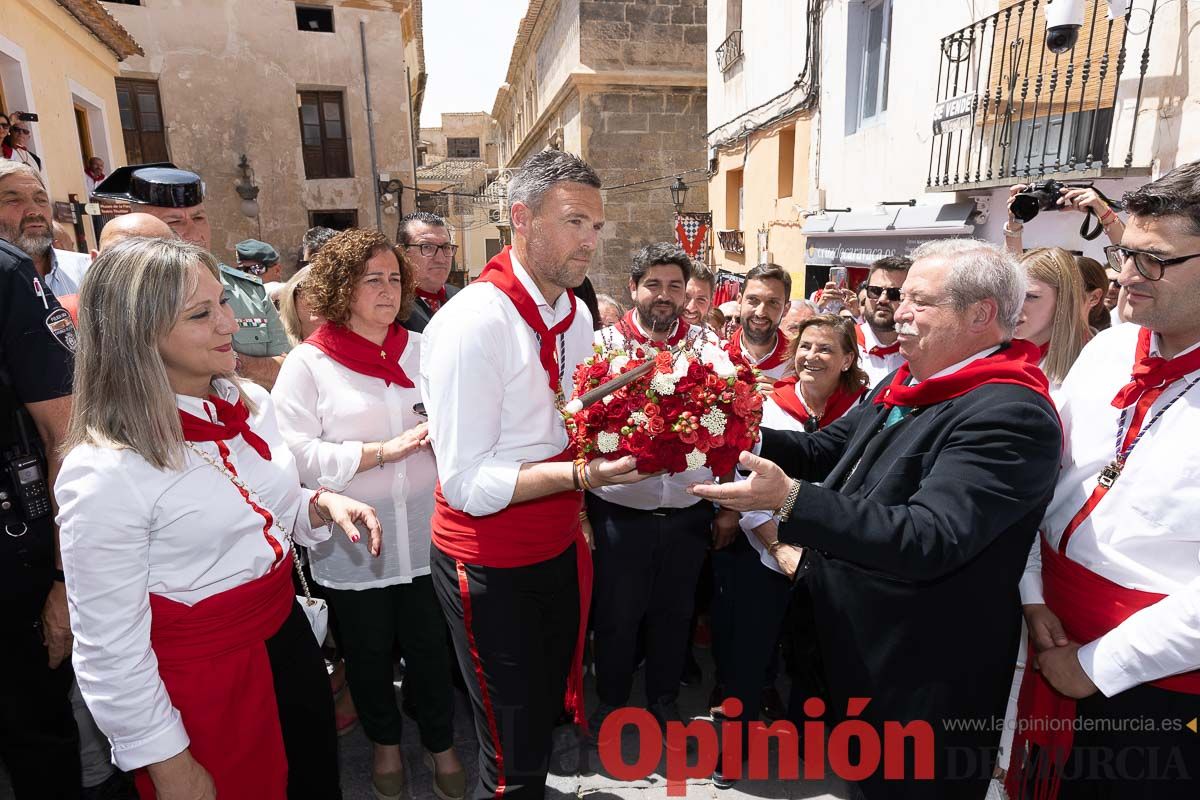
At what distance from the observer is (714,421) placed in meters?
1.99

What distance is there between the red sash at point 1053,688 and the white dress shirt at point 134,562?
243 cm

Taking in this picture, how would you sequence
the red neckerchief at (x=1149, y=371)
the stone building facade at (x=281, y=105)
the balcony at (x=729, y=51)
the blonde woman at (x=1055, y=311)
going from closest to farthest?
the red neckerchief at (x=1149, y=371) → the blonde woman at (x=1055, y=311) → the balcony at (x=729, y=51) → the stone building facade at (x=281, y=105)

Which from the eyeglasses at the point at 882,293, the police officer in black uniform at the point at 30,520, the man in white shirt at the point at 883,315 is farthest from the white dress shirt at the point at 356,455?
the eyeglasses at the point at 882,293

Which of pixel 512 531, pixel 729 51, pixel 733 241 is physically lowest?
pixel 512 531

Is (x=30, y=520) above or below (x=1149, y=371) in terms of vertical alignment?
below

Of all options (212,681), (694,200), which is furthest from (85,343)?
(694,200)

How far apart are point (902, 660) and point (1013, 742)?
0.77m

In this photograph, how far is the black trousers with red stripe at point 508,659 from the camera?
226 centimetres

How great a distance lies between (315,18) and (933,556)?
19.4 m

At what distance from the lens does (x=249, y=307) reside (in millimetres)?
3977

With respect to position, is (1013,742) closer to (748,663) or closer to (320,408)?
(748,663)

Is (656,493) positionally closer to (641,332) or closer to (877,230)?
(641,332)

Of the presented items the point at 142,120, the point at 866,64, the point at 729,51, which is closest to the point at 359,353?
the point at 866,64

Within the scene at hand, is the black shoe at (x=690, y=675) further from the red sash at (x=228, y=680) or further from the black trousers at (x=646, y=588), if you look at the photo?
the red sash at (x=228, y=680)
